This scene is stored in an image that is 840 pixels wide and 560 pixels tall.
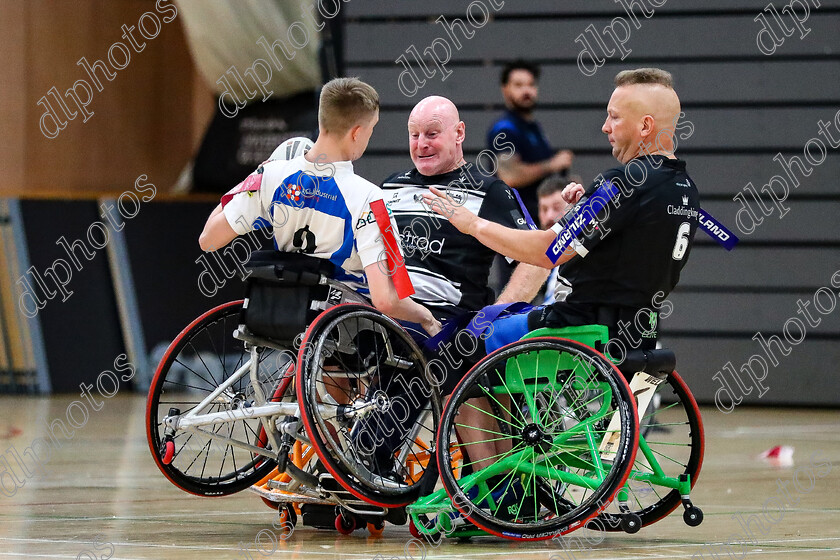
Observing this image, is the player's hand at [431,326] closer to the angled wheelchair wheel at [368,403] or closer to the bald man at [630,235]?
the angled wheelchair wheel at [368,403]

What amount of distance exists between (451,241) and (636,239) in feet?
2.59

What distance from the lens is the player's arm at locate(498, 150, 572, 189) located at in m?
7.61

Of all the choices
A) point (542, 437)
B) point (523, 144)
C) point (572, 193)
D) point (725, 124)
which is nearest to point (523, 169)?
point (523, 144)

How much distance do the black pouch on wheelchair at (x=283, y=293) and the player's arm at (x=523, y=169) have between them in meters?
4.03

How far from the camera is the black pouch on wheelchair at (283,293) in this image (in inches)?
143

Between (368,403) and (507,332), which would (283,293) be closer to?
(368,403)

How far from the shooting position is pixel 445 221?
4172mm

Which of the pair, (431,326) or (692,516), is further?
(431,326)

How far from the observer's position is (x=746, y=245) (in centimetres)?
952

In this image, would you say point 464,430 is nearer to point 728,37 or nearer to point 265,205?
point 265,205

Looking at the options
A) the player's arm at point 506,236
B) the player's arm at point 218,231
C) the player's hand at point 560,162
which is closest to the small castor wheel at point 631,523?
the player's arm at point 506,236

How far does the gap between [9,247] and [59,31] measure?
2.45 metres

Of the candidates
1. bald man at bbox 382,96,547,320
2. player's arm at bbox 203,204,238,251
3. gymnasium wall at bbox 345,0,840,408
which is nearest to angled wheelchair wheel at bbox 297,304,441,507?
bald man at bbox 382,96,547,320

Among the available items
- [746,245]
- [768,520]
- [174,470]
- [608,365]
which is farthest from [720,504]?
[746,245]
